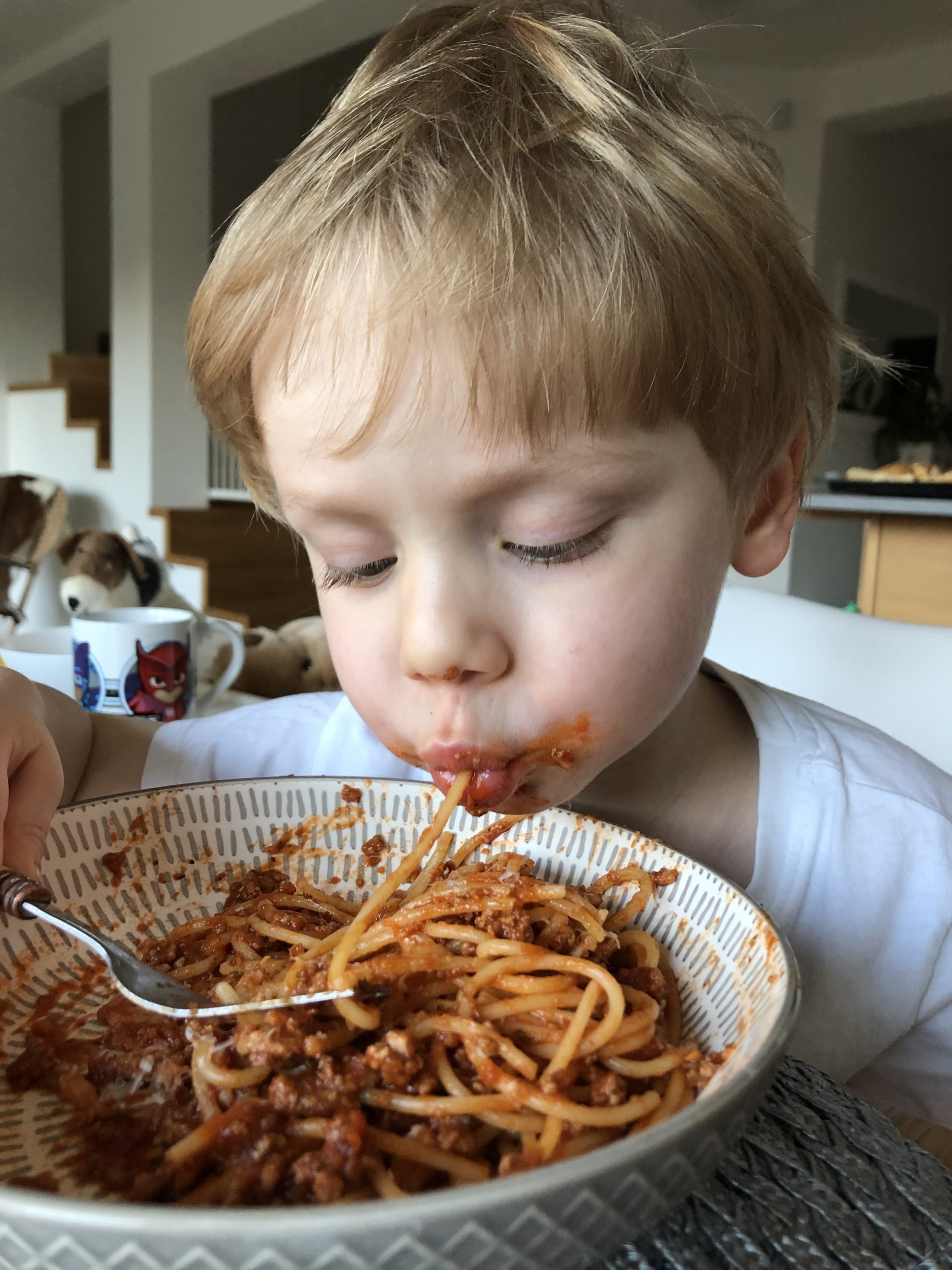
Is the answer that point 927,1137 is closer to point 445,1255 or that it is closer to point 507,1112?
point 507,1112

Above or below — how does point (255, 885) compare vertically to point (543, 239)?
below

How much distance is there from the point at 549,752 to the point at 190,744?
47 cm

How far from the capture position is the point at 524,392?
52cm

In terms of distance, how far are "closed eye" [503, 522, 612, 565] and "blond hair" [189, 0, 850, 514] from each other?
0.07 m

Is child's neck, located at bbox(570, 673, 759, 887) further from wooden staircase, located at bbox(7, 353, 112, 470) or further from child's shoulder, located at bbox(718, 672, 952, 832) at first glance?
wooden staircase, located at bbox(7, 353, 112, 470)

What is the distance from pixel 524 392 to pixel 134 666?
25.3 inches

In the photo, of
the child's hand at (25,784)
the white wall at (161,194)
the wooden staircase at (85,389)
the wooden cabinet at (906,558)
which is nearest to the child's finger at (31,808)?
the child's hand at (25,784)

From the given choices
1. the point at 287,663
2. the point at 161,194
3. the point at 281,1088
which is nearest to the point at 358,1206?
the point at 281,1088

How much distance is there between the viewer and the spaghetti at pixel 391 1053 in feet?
1.34

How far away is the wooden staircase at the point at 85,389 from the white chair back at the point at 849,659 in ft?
11.9

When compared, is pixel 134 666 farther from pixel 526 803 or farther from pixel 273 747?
pixel 526 803

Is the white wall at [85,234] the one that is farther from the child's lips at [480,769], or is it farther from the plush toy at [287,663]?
the child's lips at [480,769]

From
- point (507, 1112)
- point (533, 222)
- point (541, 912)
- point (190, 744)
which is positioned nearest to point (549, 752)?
point (541, 912)

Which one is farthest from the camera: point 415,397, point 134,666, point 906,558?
point 906,558
